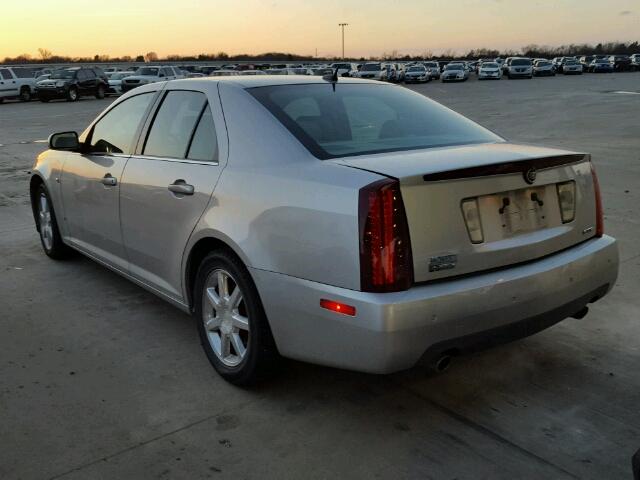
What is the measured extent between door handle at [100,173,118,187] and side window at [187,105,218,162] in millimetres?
835

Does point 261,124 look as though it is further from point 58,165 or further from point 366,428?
point 58,165

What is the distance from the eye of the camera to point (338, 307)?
2.72 m

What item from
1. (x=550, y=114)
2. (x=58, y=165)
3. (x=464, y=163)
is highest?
(x=464, y=163)

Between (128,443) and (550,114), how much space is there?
18748 mm

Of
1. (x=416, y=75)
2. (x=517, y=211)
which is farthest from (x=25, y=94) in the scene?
(x=517, y=211)

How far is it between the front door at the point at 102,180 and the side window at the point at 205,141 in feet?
2.45

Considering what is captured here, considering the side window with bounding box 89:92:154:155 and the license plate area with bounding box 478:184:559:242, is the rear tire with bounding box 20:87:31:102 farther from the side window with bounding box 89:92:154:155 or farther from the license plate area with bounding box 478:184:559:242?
the license plate area with bounding box 478:184:559:242

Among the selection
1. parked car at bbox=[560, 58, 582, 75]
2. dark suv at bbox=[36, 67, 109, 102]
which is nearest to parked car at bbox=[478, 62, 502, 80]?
parked car at bbox=[560, 58, 582, 75]

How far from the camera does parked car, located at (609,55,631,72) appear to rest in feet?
217

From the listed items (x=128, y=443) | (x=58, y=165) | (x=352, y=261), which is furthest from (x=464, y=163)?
(x=58, y=165)

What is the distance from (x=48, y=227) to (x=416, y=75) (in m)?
46.7

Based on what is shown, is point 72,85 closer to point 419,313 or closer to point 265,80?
point 265,80

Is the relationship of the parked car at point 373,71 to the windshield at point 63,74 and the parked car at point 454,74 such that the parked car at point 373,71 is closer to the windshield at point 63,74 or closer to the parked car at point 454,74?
the parked car at point 454,74

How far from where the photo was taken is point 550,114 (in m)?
19.3
